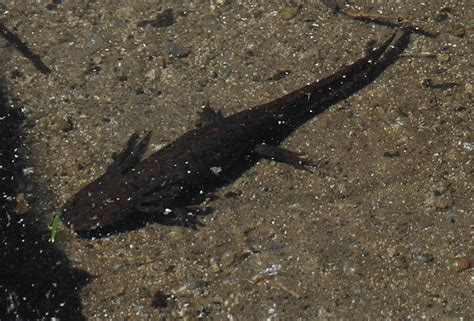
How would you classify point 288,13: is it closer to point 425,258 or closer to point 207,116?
point 207,116

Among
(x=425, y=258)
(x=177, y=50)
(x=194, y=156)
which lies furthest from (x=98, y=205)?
(x=425, y=258)

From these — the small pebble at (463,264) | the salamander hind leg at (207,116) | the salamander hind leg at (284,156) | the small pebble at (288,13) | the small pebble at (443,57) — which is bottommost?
the small pebble at (463,264)

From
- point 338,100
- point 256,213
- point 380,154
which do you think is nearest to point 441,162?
point 380,154

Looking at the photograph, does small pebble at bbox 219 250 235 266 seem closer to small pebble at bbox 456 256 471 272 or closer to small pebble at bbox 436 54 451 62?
small pebble at bbox 456 256 471 272

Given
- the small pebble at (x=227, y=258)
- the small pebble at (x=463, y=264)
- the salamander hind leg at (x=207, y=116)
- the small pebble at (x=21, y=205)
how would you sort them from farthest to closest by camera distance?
1. the salamander hind leg at (x=207, y=116)
2. the small pebble at (x=21, y=205)
3. the small pebble at (x=227, y=258)
4. the small pebble at (x=463, y=264)

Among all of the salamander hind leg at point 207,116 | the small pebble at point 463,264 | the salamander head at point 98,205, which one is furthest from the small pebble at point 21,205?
the small pebble at point 463,264

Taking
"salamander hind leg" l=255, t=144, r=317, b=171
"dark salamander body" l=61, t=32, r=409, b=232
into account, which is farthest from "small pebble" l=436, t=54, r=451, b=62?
"salamander hind leg" l=255, t=144, r=317, b=171

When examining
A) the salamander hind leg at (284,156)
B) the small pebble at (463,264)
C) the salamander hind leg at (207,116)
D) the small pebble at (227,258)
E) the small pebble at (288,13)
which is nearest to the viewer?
the small pebble at (463,264)

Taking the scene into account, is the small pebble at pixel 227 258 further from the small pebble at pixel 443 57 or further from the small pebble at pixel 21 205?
the small pebble at pixel 443 57

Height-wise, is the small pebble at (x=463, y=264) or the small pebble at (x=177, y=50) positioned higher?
the small pebble at (x=177, y=50)
